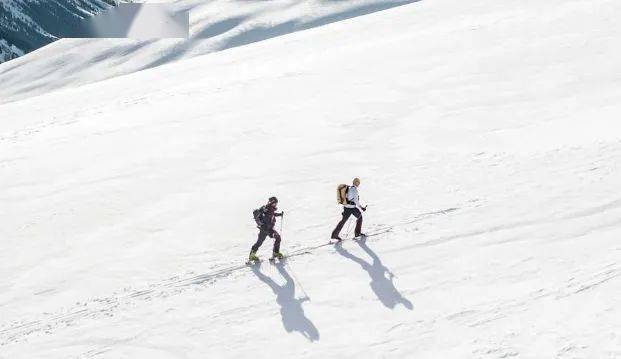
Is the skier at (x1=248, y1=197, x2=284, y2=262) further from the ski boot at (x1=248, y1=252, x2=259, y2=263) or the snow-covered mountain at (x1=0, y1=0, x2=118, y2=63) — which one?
the snow-covered mountain at (x1=0, y1=0, x2=118, y2=63)

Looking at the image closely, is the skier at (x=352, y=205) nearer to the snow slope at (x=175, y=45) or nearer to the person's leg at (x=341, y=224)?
the person's leg at (x=341, y=224)

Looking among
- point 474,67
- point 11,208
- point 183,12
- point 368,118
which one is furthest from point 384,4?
point 11,208

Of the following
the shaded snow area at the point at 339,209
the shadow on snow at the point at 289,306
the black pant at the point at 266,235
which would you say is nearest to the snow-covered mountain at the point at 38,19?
the shaded snow area at the point at 339,209

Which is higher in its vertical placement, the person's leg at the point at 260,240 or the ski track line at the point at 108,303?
the person's leg at the point at 260,240

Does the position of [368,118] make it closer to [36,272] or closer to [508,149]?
[508,149]

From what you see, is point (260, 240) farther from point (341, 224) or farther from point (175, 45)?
point (175, 45)

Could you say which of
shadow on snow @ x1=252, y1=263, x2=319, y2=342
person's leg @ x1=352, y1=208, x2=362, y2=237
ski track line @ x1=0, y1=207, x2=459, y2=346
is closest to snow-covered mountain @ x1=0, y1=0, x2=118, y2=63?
ski track line @ x1=0, y1=207, x2=459, y2=346

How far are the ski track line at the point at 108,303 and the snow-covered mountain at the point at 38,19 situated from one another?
159155 mm

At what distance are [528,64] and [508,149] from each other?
24.9ft

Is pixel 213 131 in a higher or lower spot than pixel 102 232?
higher

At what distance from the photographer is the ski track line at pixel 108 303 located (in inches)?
423

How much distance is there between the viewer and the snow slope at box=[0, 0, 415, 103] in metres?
68.9

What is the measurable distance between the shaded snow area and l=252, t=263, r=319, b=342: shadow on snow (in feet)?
0.11

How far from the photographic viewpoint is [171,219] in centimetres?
1444
